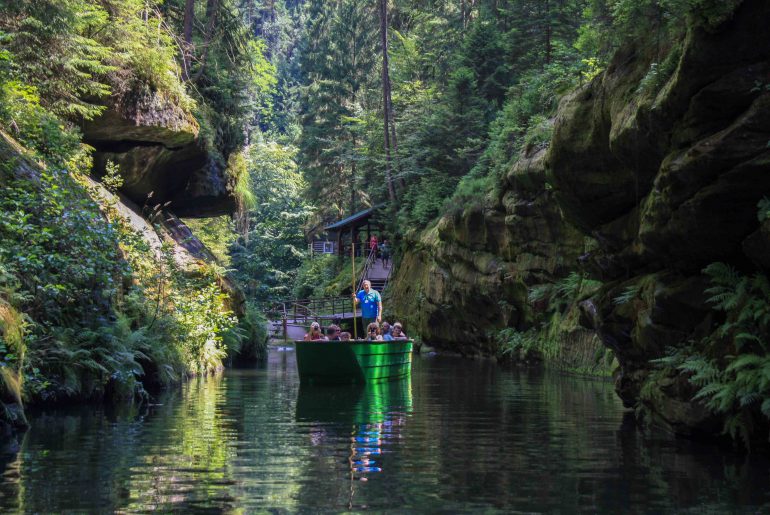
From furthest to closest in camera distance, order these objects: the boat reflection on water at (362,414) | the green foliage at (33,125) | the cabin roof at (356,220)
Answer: the cabin roof at (356,220) < the green foliage at (33,125) < the boat reflection on water at (362,414)

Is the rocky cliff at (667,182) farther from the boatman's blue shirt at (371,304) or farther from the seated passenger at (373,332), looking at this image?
the boatman's blue shirt at (371,304)

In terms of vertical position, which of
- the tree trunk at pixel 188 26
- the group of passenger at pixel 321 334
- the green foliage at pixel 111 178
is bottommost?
the group of passenger at pixel 321 334

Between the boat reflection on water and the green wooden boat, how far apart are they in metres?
0.29

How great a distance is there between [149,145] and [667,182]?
58.8 feet

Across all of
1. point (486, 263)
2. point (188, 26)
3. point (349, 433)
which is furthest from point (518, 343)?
point (349, 433)

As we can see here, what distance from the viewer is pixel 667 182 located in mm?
10781

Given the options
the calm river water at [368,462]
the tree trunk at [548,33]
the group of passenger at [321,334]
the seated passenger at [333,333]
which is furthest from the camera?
the tree trunk at [548,33]

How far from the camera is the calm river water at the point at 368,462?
7188 mm

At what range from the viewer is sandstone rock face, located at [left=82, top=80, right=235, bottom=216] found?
78.2 feet

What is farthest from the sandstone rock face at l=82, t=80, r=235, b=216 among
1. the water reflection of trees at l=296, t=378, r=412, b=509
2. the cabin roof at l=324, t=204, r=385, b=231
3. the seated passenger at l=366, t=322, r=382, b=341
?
the cabin roof at l=324, t=204, r=385, b=231

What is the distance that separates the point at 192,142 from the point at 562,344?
1245 centimetres

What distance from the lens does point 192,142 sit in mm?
26359

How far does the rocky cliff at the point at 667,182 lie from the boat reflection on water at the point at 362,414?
11.8 ft

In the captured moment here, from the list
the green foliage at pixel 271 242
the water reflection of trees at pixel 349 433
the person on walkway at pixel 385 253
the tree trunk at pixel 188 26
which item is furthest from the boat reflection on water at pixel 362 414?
the green foliage at pixel 271 242
